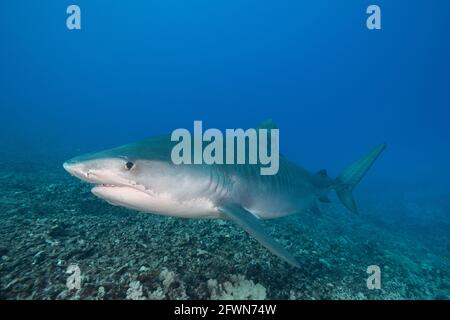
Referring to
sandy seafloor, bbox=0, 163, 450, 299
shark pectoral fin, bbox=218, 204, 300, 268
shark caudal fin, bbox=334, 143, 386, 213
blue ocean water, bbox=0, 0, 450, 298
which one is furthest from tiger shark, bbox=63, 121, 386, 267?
blue ocean water, bbox=0, 0, 450, 298

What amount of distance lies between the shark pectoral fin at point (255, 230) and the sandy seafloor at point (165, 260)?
689mm

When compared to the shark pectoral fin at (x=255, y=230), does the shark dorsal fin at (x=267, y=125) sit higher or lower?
higher

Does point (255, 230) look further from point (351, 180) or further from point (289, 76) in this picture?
point (289, 76)

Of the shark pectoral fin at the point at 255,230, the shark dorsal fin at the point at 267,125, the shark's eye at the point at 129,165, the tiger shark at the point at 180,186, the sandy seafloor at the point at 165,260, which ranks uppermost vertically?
the shark dorsal fin at the point at 267,125

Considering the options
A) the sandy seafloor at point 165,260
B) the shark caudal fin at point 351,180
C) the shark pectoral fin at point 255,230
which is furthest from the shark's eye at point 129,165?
the shark caudal fin at point 351,180

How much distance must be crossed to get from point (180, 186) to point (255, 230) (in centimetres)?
117

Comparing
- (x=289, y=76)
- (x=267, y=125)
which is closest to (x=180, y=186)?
(x=267, y=125)

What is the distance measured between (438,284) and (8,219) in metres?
8.22

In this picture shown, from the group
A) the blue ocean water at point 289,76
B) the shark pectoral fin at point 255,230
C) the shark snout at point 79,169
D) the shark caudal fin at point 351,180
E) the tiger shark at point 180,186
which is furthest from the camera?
the blue ocean water at point 289,76

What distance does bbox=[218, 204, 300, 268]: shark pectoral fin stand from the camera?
3.36 metres

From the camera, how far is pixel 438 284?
17.8 feet

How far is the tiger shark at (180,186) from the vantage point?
3154mm

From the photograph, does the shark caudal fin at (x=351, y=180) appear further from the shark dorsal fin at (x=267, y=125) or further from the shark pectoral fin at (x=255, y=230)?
the shark pectoral fin at (x=255, y=230)
